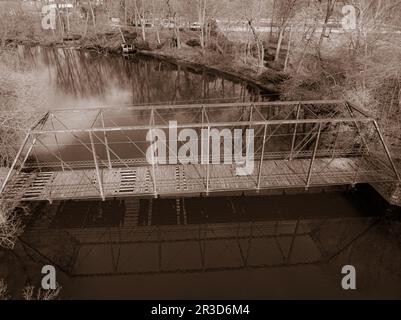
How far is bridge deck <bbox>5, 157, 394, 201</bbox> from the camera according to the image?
18.3 meters

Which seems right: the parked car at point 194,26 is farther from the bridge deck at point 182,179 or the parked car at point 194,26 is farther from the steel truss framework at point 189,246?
the steel truss framework at point 189,246

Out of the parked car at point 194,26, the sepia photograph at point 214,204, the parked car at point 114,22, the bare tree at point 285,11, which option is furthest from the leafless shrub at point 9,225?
the parked car at point 114,22

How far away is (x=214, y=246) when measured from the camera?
17.6 m

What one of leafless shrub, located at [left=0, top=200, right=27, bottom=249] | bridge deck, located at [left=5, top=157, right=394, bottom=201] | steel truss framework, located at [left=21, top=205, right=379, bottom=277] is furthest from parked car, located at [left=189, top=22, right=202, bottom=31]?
leafless shrub, located at [left=0, top=200, right=27, bottom=249]

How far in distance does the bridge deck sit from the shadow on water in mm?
1581

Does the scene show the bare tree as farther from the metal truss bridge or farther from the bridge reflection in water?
the bridge reflection in water

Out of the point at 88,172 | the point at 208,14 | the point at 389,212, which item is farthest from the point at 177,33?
the point at 389,212

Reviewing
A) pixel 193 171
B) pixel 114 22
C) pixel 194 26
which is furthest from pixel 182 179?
pixel 114 22

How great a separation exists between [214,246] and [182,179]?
4.04m

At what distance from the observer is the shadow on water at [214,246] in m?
15.4

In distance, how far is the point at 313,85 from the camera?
31.7 metres

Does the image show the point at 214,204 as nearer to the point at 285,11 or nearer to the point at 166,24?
the point at 285,11

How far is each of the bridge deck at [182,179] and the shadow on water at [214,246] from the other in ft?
5.19
